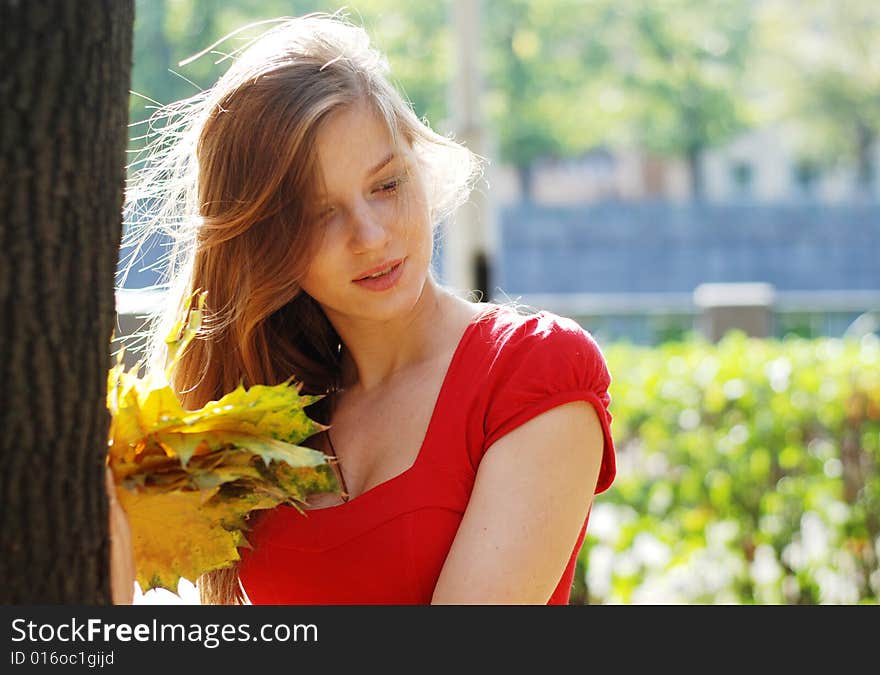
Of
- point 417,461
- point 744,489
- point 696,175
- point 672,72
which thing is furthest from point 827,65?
point 417,461

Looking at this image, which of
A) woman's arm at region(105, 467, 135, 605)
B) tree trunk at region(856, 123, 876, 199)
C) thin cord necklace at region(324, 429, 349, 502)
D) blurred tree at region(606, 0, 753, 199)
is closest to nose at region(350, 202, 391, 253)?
thin cord necklace at region(324, 429, 349, 502)

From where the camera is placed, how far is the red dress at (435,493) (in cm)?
178

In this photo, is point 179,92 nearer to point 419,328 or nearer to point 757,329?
point 757,329

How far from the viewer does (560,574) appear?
175 centimetres

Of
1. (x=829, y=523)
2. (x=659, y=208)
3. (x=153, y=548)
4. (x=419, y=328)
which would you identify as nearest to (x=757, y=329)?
(x=829, y=523)

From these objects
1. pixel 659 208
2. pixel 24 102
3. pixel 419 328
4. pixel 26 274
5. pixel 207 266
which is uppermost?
pixel 24 102

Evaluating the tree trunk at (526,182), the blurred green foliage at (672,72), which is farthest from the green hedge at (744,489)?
the tree trunk at (526,182)

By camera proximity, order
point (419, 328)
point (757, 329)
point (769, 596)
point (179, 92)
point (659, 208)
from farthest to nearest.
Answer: point (659, 208), point (179, 92), point (757, 329), point (769, 596), point (419, 328)

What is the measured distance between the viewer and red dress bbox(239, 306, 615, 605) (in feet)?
5.82

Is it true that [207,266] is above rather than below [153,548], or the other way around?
above

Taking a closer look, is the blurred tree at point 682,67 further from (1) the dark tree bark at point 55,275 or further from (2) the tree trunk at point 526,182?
(1) the dark tree bark at point 55,275

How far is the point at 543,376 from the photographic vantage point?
177 cm

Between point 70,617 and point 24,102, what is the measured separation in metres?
0.48

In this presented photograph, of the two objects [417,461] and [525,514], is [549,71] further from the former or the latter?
[525,514]
